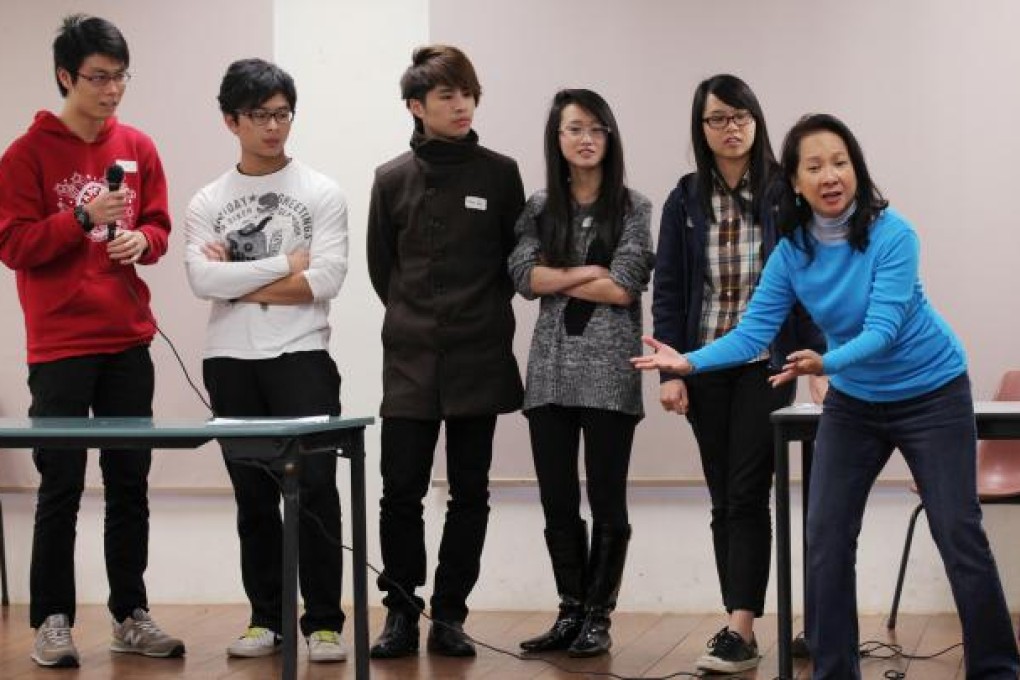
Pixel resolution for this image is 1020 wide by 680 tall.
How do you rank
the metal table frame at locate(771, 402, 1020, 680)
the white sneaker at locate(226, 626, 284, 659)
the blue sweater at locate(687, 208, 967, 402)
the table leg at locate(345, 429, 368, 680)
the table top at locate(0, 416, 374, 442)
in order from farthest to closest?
1. the white sneaker at locate(226, 626, 284, 659)
2. the table leg at locate(345, 429, 368, 680)
3. the metal table frame at locate(771, 402, 1020, 680)
4. the table top at locate(0, 416, 374, 442)
5. the blue sweater at locate(687, 208, 967, 402)

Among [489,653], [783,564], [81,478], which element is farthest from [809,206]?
[81,478]

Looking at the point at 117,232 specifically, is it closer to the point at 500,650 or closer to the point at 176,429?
the point at 176,429

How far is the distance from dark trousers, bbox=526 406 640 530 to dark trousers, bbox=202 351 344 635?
22.5 inches

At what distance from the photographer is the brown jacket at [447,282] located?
404 cm

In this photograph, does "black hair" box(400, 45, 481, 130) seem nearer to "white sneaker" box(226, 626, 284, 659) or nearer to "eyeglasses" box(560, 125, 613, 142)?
"eyeglasses" box(560, 125, 613, 142)

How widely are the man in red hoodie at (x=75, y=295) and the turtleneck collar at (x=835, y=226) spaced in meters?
1.84

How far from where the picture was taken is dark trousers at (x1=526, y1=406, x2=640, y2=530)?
3.97 metres

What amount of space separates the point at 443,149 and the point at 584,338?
2.12 ft

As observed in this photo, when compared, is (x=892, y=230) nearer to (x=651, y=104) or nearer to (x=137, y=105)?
→ (x=651, y=104)

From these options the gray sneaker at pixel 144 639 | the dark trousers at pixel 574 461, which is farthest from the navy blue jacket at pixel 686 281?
the gray sneaker at pixel 144 639

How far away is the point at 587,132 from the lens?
3941mm

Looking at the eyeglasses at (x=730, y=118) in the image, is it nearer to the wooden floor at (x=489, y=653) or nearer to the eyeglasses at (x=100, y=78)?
the wooden floor at (x=489, y=653)

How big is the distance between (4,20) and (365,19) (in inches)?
50.5

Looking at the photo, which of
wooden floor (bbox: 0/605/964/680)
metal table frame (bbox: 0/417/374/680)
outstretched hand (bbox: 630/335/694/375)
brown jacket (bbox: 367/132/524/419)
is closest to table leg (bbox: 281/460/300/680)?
metal table frame (bbox: 0/417/374/680)
